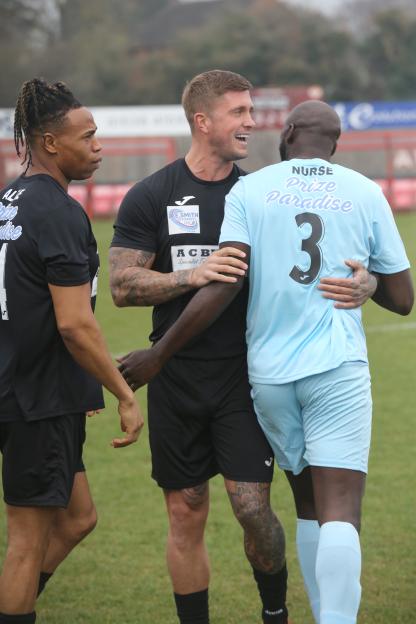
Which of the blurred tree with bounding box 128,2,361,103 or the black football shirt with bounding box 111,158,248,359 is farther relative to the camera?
the blurred tree with bounding box 128,2,361,103

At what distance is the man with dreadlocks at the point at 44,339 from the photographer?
396cm

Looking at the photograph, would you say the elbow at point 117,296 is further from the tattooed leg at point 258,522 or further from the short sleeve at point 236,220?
the tattooed leg at point 258,522

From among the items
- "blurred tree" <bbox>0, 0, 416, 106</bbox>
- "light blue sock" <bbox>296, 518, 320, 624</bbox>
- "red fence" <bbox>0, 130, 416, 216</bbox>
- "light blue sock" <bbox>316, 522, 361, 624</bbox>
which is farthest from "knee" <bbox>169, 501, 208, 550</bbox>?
"blurred tree" <bbox>0, 0, 416, 106</bbox>

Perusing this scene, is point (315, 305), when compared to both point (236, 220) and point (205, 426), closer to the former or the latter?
point (236, 220)

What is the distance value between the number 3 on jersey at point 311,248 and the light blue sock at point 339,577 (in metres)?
0.93

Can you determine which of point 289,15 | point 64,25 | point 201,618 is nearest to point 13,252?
point 201,618

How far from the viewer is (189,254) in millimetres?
4625

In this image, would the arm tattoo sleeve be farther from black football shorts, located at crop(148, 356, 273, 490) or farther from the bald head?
the bald head

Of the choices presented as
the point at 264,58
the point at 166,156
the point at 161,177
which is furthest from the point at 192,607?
the point at 264,58

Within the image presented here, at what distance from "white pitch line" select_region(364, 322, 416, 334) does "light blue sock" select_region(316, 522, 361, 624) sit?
8.69 m

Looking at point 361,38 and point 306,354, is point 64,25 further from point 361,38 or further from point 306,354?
point 306,354

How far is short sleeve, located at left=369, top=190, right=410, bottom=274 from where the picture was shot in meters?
4.19

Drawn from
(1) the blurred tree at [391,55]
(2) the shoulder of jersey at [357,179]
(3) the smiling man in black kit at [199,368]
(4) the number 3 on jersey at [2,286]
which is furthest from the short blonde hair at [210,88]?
(1) the blurred tree at [391,55]

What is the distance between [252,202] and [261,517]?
4.26ft
